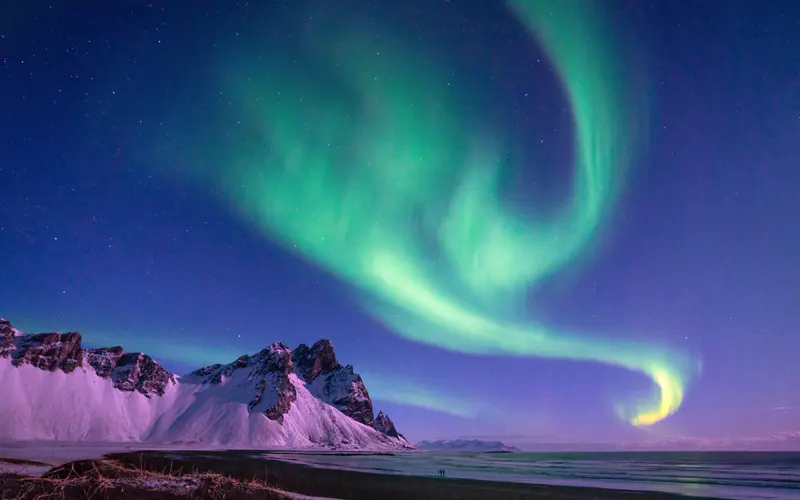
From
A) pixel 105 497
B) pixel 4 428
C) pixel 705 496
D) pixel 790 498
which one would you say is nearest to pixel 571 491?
pixel 705 496

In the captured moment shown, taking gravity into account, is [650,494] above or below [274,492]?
below

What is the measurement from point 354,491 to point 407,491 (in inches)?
169

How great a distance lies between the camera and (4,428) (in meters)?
191

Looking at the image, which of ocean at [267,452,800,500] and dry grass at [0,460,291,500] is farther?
ocean at [267,452,800,500]

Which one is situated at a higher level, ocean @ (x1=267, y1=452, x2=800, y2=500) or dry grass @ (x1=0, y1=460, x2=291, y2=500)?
dry grass @ (x1=0, y1=460, x2=291, y2=500)

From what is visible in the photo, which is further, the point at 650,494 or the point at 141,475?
the point at 650,494

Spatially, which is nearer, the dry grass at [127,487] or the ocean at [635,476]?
the dry grass at [127,487]

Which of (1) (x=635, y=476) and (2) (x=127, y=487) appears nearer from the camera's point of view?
(2) (x=127, y=487)

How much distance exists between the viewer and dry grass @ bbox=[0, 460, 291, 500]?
48.6 feet

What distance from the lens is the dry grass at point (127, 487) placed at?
14805mm

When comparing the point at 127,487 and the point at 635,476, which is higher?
the point at 127,487

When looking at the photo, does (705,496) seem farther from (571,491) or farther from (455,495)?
(455,495)

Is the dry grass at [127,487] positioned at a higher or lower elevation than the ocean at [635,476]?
higher

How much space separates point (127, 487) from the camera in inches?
640
